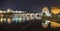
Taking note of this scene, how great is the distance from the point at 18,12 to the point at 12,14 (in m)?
0.27

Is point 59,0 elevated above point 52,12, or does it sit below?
above

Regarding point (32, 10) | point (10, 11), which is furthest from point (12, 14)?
point (32, 10)

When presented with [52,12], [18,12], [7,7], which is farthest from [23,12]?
[52,12]

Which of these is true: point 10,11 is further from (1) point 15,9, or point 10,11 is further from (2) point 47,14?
(2) point 47,14

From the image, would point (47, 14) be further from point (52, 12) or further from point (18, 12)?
point (18, 12)

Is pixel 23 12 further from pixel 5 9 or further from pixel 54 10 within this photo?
pixel 54 10

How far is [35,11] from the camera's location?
5230 mm

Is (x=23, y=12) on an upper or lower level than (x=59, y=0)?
lower

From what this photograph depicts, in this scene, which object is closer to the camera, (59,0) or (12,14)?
(12,14)

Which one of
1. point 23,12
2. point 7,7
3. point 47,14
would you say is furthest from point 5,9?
point 47,14

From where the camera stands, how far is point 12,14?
4.96 m

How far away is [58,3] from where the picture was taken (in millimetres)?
5105

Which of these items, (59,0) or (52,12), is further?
(59,0)

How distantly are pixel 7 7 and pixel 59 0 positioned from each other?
1.69m
